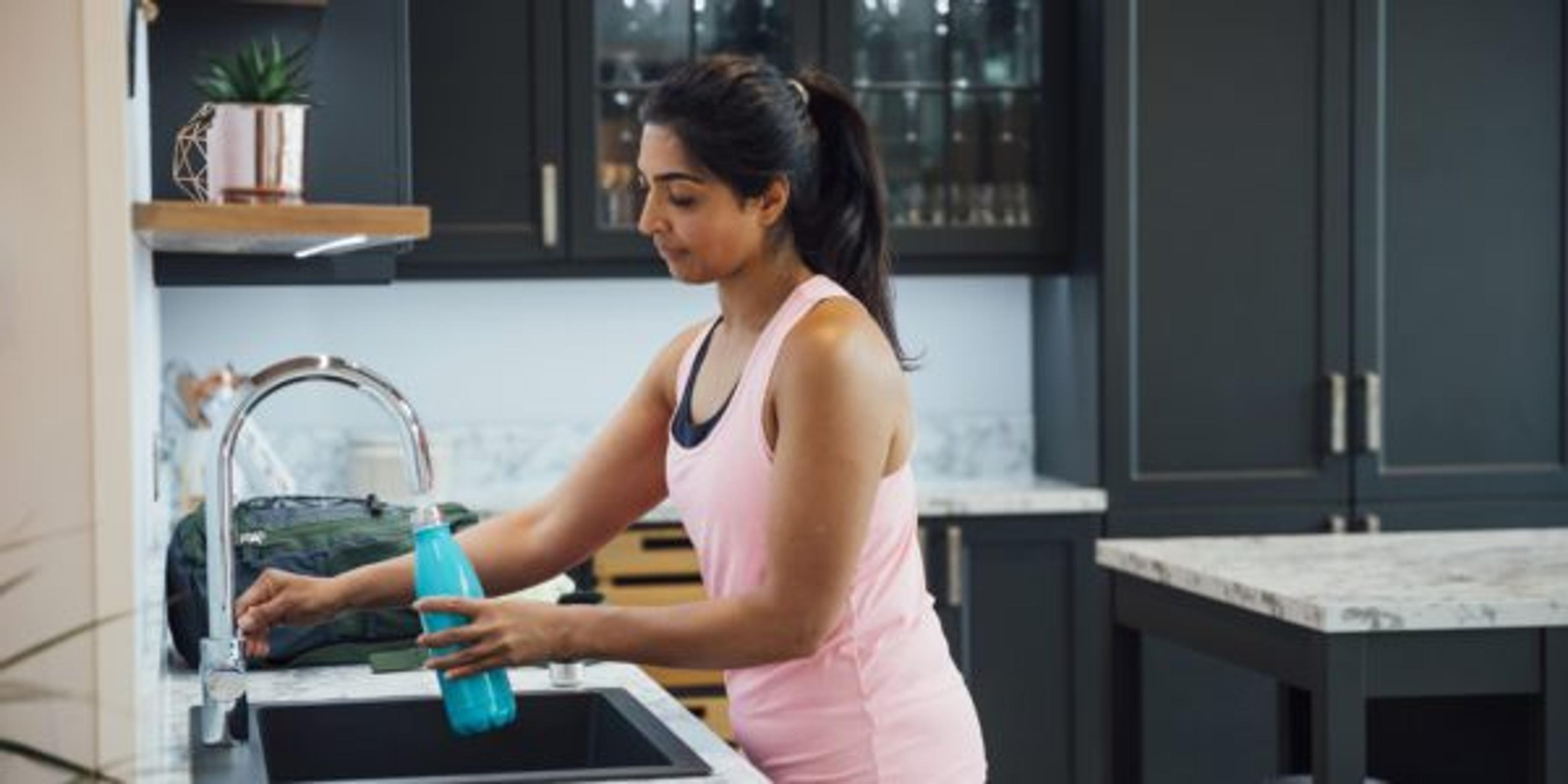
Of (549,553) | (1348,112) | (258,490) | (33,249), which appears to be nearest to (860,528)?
(549,553)

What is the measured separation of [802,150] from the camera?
218cm

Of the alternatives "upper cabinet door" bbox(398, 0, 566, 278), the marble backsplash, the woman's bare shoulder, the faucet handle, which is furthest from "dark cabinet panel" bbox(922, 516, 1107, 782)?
the faucet handle

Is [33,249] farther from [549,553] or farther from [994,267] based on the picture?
[994,267]

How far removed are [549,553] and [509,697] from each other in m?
0.57

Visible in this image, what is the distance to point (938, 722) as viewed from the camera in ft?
7.10

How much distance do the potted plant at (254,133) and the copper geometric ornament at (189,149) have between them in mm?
35

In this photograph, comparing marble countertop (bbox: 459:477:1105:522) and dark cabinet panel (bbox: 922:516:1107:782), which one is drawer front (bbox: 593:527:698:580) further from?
dark cabinet panel (bbox: 922:516:1107:782)

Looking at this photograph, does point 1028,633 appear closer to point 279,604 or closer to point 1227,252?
point 1227,252

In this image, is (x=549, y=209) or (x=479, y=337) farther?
(x=479, y=337)

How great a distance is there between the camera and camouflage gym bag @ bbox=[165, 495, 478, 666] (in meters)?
2.56

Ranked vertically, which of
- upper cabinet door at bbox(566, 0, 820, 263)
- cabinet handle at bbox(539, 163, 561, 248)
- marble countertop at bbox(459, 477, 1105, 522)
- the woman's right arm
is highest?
upper cabinet door at bbox(566, 0, 820, 263)

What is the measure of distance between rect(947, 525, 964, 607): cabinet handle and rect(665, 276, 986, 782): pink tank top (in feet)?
8.59

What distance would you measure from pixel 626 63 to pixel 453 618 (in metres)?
3.16

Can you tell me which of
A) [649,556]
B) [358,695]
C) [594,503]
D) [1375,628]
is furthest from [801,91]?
[649,556]
